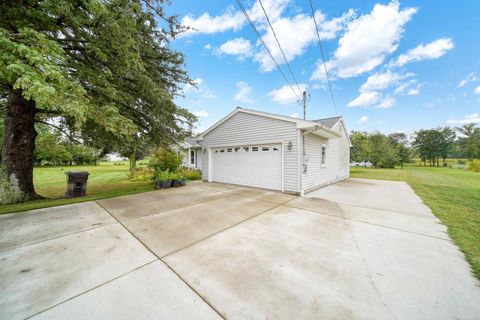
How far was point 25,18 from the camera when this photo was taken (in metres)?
3.71

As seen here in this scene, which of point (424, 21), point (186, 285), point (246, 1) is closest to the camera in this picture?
point (186, 285)

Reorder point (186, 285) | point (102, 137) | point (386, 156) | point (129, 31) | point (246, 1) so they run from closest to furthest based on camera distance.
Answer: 1. point (186, 285)
2. point (129, 31)
3. point (246, 1)
4. point (102, 137)
5. point (386, 156)

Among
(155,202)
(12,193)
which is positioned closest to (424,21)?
(155,202)

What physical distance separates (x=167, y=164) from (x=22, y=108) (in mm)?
5368

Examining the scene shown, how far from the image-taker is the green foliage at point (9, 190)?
530cm

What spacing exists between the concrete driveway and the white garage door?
11.9 ft

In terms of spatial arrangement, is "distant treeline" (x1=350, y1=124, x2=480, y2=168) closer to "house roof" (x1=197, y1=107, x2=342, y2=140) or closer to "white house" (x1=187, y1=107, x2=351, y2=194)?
"white house" (x1=187, y1=107, x2=351, y2=194)

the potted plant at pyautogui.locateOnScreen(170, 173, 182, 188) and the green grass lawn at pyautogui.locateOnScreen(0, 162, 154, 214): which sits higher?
the potted plant at pyautogui.locateOnScreen(170, 173, 182, 188)

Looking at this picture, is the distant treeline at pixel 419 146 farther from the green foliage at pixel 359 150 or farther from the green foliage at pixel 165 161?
the green foliage at pixel 165 161

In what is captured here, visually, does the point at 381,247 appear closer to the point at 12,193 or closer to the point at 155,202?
the point at 155,202

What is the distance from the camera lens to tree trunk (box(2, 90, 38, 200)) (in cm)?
534

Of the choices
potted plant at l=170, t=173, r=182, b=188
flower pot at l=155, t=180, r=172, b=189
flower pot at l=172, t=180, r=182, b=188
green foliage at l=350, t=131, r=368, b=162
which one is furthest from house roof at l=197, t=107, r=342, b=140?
green foliage at l=350, t=131, r=368, b=162

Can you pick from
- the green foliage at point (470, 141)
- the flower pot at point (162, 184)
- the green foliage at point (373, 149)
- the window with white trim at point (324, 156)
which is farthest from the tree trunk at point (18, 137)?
the green foliage at point (470, 141)

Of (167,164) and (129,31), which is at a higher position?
(129,31)
